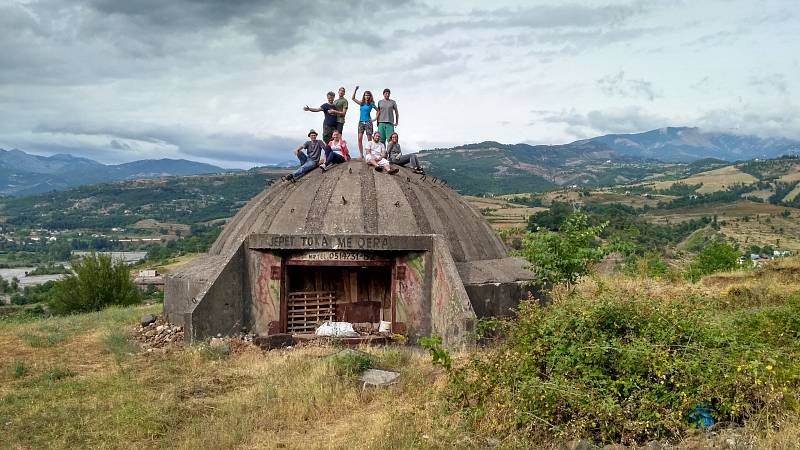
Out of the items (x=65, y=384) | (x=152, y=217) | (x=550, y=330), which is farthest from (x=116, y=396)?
(x=152, y=217)

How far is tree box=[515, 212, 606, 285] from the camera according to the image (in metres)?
13.0

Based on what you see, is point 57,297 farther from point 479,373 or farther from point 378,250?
point 479,373

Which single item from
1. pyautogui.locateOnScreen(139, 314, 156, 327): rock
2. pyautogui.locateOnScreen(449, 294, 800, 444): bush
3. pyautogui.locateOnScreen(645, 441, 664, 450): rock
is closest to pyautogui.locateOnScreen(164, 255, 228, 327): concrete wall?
pyautogui.locateOnScreen(139, 314, 156, 327): rock

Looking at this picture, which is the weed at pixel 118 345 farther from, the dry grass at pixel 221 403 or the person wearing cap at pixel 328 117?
the person wearing cap at pixel 328 117

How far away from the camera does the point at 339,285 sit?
13.9 meters

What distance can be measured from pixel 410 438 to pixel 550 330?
218cm

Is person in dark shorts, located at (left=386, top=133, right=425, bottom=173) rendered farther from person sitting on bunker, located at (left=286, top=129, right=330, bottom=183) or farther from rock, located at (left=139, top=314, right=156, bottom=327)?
rock, located at (left=139, top=314, right=156, bottom=327)

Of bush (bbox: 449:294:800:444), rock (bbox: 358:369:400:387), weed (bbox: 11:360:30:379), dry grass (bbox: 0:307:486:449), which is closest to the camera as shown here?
bush (bbox: 449:294:800:444)

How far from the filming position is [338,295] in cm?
1381

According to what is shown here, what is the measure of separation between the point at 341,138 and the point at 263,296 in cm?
481

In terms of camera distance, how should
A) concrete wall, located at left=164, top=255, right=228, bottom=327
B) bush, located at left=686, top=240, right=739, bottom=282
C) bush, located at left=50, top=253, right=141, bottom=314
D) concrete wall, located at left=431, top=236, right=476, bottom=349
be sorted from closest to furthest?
concrete wall, located at left=431, top=236, right=476, bottom=349 → concrete wall, located at left=164, top=255, right=228, bottom=327 → bush, located at left=50, top=253, right=141, bottom=314 → bush, located at left=686, top=240, right=739, bottom=282

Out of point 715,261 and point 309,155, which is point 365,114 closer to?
point 309,155

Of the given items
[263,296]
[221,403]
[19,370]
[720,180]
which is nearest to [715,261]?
[263,296]

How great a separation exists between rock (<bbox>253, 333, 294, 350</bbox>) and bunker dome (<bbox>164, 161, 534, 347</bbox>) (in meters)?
0.92
